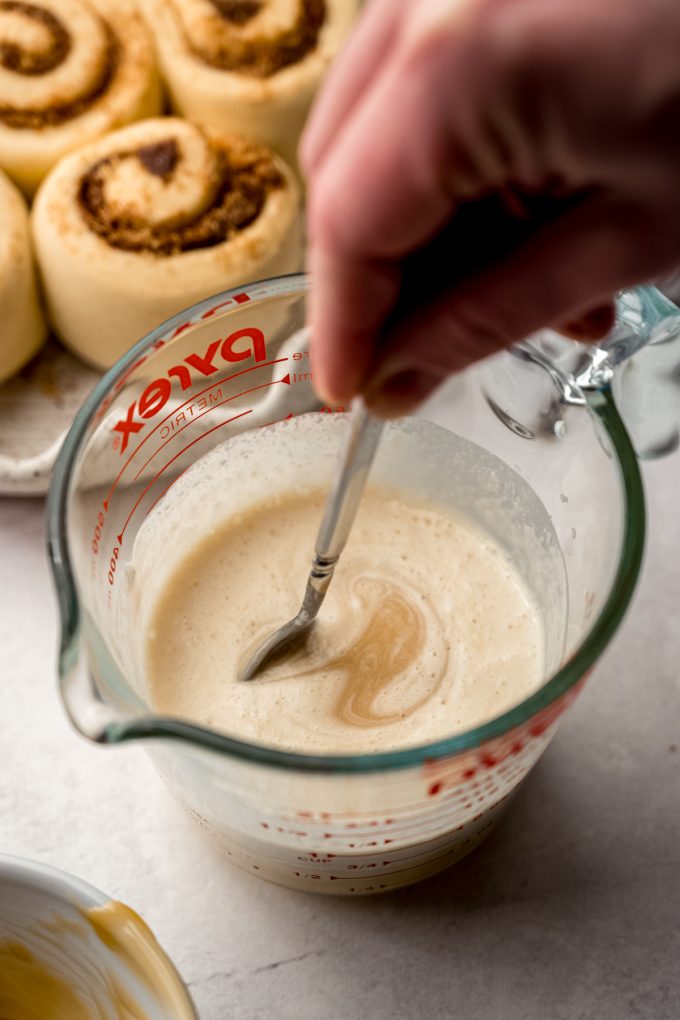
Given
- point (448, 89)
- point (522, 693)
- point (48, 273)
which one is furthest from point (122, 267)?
point (448, 89)

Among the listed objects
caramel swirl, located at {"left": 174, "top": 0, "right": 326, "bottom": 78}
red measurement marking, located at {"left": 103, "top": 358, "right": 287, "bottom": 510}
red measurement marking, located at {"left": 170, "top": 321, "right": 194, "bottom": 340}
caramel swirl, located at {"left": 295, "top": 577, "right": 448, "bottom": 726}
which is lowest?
caramel swirl, located at {"left": 295, "top": 577, "right": 448, "bottom": 726}

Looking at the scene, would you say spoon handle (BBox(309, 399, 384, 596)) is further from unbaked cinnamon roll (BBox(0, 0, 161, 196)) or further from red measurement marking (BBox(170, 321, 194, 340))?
unbaked cinnamon roll (BBox(0, 0, 161, 196))

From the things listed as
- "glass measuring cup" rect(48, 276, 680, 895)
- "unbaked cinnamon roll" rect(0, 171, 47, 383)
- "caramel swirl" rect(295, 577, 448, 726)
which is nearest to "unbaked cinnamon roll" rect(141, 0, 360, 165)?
"unbaked cinnamon roll" rect(0, 171, 47, 383)

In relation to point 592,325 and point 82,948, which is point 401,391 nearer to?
point 592,325

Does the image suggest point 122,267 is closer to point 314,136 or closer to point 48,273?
point 48,273

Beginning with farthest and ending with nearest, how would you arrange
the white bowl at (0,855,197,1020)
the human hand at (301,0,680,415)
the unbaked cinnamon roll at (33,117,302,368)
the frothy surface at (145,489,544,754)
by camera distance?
1. the unbaked cinnamon roll at (33,117,302,368)
2. the frothy surface at (145,489,544,754)
3. the white bowl at (0,855,197,1020)
4. the human hand at (301,0,680,415)

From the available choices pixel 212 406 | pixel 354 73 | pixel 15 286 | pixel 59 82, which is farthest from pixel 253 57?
pixel 354 73
